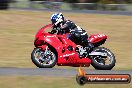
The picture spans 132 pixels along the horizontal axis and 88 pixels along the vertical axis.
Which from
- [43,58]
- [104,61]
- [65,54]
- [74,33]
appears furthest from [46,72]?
[104,61]

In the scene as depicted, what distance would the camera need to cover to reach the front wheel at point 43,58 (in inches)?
612

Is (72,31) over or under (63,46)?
over

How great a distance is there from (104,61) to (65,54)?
1372 millimetres

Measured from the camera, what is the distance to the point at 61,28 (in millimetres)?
15977

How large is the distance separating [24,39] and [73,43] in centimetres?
935

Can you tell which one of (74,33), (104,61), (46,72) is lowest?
(46,72)

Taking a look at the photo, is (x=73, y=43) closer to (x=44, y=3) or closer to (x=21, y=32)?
(x=21, y=32)

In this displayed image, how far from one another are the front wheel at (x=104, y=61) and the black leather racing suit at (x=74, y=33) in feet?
1.65

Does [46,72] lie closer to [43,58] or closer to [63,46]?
[43,58]

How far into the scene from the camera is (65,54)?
622 inches

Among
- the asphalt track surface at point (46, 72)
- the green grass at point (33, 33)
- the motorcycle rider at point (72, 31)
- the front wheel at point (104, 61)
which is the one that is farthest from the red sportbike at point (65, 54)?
the green grass at point (33, 33)

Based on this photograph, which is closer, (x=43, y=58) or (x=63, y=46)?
(x=43, y=58)

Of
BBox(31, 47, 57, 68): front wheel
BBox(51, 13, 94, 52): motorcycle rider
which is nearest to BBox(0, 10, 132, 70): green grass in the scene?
BBox(31, 47, 57, 68): front wheel

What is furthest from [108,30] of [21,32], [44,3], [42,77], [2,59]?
[44,3]
